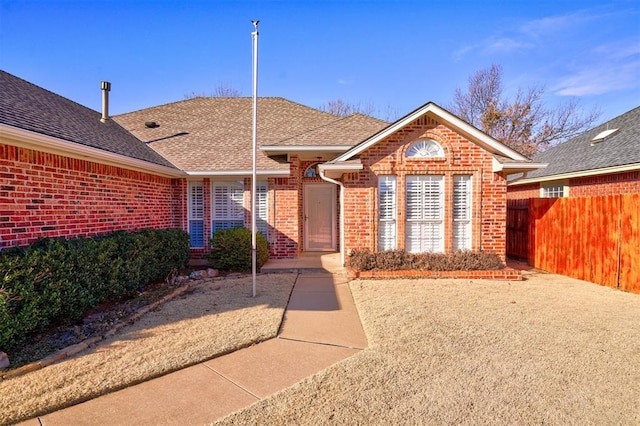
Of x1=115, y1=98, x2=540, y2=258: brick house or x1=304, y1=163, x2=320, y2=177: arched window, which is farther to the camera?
x1=304, y1=163, x2=320, y2=177: arched window

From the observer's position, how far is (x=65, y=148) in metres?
5.41

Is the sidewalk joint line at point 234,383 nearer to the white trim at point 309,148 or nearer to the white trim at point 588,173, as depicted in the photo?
the white trim at point 309,148

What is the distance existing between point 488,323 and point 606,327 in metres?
1.75

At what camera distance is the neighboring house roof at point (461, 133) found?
792 centimetres

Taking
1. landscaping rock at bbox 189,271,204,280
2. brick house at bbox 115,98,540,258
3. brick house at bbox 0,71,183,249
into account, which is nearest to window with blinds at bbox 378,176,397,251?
brick house at bbox 115,98,540,258

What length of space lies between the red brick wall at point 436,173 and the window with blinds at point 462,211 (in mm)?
146

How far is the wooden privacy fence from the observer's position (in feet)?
22.4

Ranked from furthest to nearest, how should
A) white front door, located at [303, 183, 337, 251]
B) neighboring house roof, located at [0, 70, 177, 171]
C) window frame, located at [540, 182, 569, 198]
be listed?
window frame, located at [540, 182, 569, 198], white front door, located at [303, 183, 337, 251], neighboring house roof, located at [0, 70, 177, 171]

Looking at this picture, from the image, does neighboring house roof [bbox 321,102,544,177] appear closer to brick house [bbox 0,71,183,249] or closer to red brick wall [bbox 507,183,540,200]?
brick house [bbox 0,71,183,249]

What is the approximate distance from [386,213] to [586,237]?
15.9 ft

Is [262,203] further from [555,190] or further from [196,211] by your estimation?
[555,190]

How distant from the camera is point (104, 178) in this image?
268 inches

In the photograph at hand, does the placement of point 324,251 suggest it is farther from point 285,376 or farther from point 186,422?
point 186,422

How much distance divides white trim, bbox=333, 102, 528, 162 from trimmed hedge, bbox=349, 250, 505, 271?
2615 mm
